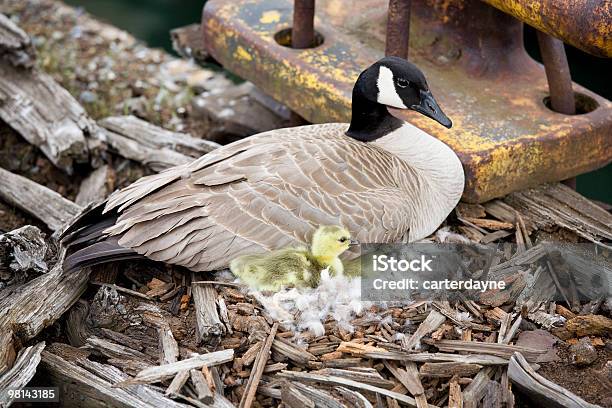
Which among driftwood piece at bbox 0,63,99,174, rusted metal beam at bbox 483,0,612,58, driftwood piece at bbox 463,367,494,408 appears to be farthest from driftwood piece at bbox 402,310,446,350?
driftwood piece at bbox 0,63,99,174

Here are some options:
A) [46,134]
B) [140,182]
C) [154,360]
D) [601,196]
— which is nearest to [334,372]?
[154,360]

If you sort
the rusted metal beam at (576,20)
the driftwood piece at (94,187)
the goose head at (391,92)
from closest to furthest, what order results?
the rusted metal beam at (576,20) < the goose head at (391,92) < the driftwood piece at (94,187)

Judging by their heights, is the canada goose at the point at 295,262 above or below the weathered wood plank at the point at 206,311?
above

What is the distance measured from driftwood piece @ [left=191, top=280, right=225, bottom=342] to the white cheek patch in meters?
0.97

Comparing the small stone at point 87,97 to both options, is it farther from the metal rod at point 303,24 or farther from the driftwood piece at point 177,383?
the driftwood piece at point 177,383

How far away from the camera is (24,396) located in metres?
2.48

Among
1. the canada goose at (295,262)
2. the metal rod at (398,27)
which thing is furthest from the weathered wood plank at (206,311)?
the metal rod at (398,27)

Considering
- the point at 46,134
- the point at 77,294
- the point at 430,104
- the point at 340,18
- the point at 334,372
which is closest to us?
the point at 334,372

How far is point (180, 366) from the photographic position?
2.48 meters

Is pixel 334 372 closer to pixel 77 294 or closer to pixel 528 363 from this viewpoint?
pixel 528 363

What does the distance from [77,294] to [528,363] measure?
153cm

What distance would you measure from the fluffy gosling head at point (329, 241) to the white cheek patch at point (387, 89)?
1.93 ft

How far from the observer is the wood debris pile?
244 centimetres

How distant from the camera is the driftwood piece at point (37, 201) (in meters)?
3.32
